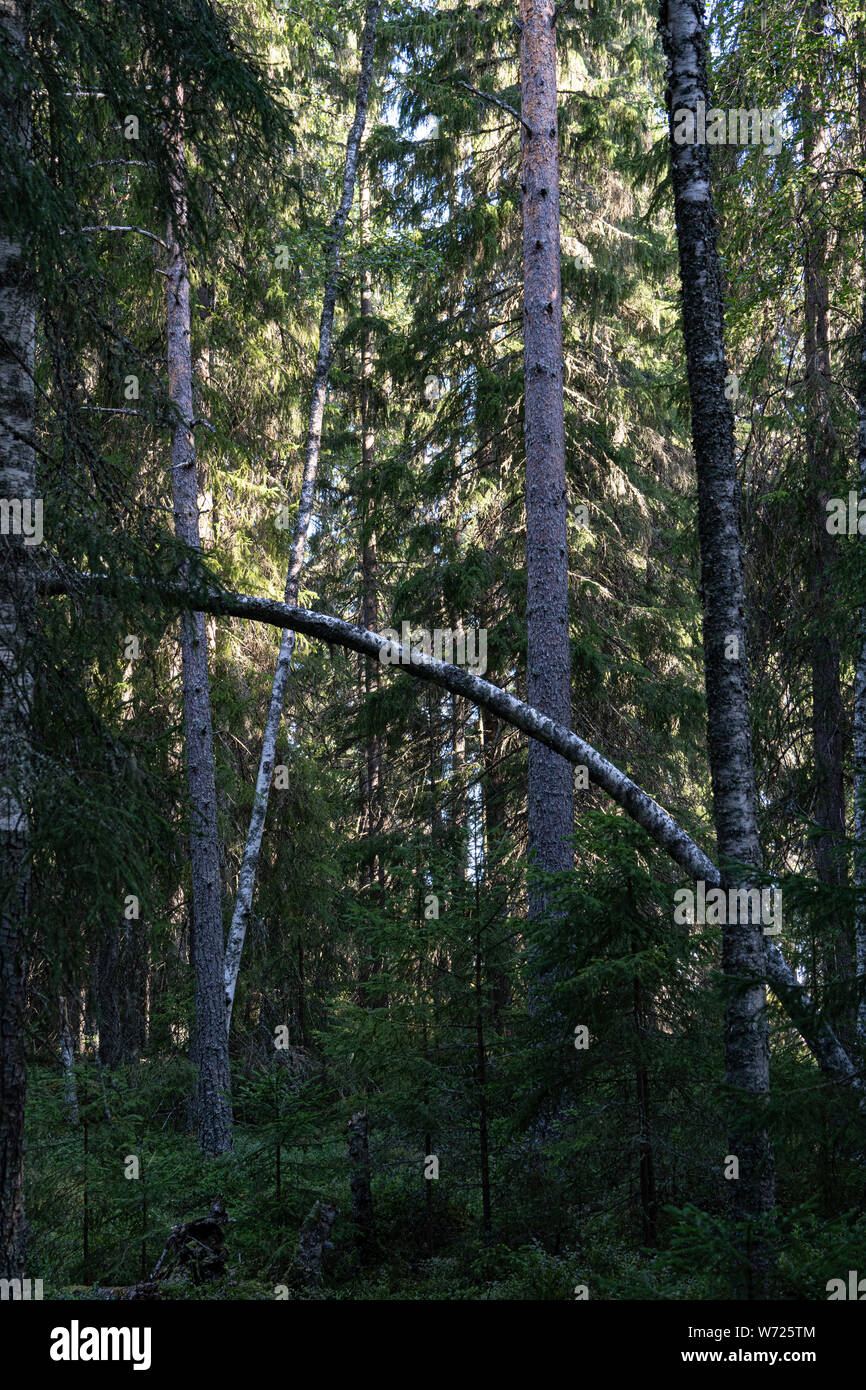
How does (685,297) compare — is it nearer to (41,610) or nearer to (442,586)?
(41,610)

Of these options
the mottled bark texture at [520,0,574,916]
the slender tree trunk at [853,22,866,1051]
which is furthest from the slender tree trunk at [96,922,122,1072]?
the slender tree trunk at [853,22,866,1051]

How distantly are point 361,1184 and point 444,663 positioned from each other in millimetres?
4099

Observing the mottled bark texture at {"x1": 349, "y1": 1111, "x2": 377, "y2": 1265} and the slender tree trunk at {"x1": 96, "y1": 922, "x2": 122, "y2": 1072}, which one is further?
the slender tree trunk at {"x1": 96, "y1": 922, "x2": 122, "y2": 1072}

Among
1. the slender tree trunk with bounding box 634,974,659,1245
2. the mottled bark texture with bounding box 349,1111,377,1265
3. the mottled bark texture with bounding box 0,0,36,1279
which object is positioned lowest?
the mottled bark texture with bounding box 349,1111,377,1265

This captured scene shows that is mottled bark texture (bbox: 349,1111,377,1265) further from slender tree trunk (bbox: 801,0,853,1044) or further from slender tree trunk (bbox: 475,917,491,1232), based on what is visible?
slender tree trunk (bbox: 801,0,853,1044)

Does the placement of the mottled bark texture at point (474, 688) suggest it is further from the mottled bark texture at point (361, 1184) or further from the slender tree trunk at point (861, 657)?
the mottled bark texture at point (361, 1184)

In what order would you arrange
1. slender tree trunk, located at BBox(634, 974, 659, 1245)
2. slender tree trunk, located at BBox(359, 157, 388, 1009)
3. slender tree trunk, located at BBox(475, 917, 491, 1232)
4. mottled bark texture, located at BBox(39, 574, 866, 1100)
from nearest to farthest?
1. mottled bark texture, located at BBox(39, 574, 866, 1100)
2. slender tree trunk, located at BBox(634, 974, 659, 1245)
3. slender tree trunk, located at BBox(475, 917, 491, 1232)
4. slender tree trunk, located at BBox(359, 157, 388, 1009)

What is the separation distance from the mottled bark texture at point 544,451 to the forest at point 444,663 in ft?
0.16

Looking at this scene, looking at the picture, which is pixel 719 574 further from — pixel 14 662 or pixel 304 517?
pixel 304 517

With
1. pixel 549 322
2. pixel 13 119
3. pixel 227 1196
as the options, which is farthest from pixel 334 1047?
pixel 549 322

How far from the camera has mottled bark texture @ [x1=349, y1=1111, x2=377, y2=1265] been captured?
720 centimetres

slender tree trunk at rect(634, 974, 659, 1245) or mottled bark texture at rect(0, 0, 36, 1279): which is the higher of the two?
mottled bark texture at rect(0, 0, 36, 1279)

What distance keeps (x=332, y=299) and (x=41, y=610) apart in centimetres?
725

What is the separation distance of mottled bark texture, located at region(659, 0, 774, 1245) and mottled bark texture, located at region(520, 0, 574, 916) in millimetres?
3652
